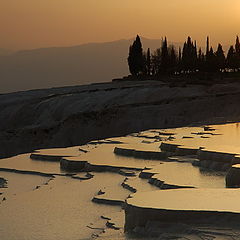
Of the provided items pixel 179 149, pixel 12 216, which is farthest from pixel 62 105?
pixel 12 216

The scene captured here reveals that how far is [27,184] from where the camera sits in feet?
49.4

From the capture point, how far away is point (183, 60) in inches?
2525

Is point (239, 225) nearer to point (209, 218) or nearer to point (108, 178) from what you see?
point (209, 218)

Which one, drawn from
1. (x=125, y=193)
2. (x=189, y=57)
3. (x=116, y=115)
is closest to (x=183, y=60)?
(x=189, y=57)

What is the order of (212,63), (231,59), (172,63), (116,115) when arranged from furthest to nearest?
(172,63) < (231,59) < (212,63) < (116,115)

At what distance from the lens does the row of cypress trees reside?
63.1 metres

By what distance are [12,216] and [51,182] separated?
358cm

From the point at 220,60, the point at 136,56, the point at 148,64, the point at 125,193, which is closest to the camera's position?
the point at 125,193

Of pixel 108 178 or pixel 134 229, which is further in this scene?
pixel 108 178

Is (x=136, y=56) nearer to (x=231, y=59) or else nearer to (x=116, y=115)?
(x=231, y=59)

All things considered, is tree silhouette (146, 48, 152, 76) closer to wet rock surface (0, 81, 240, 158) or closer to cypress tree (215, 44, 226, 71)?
cypress tree (215, 44, 226, 71)

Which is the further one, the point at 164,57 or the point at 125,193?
the point at 164,57

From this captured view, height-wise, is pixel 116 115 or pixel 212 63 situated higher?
pixel 212 63

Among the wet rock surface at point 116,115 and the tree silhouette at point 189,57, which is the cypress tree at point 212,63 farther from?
the wet rock surface at point 116,115
